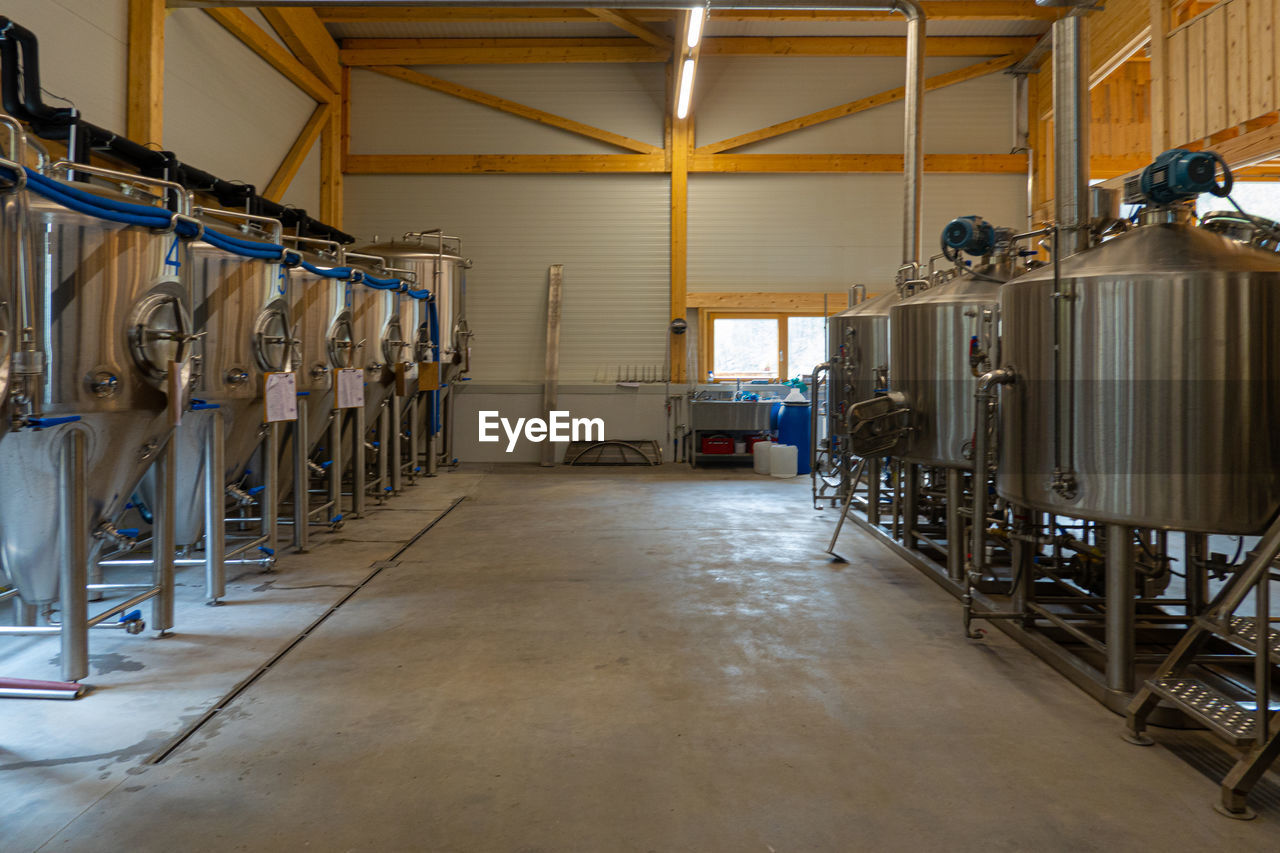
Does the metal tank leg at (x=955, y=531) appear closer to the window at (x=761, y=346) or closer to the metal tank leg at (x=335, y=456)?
the metal tank leg at (x=335, y=456)

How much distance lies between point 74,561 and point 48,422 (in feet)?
1.59

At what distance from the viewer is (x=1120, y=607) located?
2.65 meters

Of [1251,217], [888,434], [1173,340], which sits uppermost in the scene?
[1251,217]

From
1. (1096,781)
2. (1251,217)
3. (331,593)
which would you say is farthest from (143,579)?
(1251,217)

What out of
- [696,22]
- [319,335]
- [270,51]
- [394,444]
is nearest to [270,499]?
[319,335]

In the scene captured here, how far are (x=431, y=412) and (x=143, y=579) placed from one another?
Answer: 14.2ft

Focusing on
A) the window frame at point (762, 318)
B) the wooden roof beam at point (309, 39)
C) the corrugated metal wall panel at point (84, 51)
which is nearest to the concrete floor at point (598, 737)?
the corrugated metal wall panel at point (84, 51)

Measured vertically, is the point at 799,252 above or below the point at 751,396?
above

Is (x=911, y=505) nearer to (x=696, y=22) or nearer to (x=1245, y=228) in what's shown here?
(x=1245, y=228)

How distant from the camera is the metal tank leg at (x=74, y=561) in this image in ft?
8.76

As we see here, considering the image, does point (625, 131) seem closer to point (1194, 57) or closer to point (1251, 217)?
point (1194, 57)

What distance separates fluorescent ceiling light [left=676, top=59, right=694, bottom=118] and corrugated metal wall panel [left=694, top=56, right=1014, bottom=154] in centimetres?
70

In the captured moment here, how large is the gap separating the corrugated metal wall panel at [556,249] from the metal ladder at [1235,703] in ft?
26.4

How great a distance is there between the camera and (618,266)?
1023 centimetres
